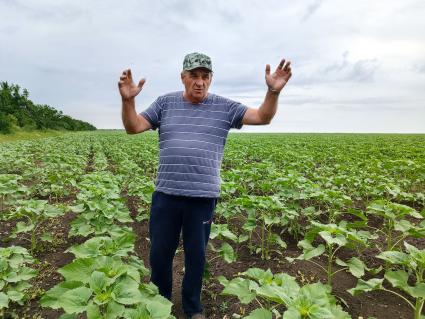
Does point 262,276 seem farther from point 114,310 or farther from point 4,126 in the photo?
point 4,126

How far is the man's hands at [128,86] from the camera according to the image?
2.85m

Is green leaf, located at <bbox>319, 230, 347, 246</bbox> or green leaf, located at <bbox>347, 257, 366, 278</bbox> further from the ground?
green leaf, located at <bbox>319, 230, 347, 246</bbox>

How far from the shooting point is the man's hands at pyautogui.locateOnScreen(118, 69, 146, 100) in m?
2.85

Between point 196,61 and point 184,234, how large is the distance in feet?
4.65

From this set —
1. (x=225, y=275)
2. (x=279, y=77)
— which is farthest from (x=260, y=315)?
(x=225, y=275)

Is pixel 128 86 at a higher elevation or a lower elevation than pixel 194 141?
higher

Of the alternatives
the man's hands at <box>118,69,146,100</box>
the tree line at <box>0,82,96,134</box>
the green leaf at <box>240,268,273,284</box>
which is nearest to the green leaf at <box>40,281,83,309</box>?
the green leaf at <box>240,268,273,284</box>

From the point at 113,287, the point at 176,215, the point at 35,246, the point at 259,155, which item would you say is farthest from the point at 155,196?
the point at 259,155

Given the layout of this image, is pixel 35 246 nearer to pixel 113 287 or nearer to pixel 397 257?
pixel 113 287

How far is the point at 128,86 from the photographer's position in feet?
9.52

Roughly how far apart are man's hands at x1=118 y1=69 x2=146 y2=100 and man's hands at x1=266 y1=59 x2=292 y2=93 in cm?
99

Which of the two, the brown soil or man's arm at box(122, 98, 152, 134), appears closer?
man's arm at box(122, 98, 152, 134)

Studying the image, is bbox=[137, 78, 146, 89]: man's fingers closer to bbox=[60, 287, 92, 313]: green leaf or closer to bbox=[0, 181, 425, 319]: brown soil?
bbox=[60, 287, 92, 313]: green leaf

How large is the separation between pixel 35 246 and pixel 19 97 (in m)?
60.7
